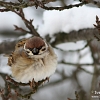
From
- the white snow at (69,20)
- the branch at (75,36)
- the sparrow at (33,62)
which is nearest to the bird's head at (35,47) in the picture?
the sparrow at (33,62)

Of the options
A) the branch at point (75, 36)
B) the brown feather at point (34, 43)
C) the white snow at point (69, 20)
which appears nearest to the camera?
the brown feather at point (34, 43)

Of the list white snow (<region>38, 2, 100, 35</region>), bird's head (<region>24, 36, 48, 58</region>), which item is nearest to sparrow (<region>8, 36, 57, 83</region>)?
bird's head (<region>24, 36, 48, 58</region>)

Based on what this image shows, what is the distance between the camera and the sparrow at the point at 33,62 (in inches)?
120

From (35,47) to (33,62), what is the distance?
0.69 ft

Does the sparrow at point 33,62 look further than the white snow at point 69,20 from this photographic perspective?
No

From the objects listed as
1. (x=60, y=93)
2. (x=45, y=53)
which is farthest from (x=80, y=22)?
(x=60, y=93)

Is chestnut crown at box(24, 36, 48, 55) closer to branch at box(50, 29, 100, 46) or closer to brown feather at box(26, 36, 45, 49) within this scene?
brown feather at box(26, 36, 45, 49)

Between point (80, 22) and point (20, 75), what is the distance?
3.84ft

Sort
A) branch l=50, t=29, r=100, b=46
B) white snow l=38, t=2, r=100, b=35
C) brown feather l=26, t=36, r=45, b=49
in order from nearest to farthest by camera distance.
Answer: brown feather l=26, t=36, r=45, b=49 → branch l=50, t=29, r=100, b=46 → white snow l=38, t=2, r=100, b=35

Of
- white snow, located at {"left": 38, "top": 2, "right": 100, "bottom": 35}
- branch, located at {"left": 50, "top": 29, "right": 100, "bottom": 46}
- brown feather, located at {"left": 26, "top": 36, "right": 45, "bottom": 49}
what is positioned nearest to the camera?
brown feather, located at {"left": 26, "top": 36, "right": 45, "bottom": 49}

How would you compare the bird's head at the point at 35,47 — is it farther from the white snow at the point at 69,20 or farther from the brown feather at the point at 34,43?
the white snow at the point at 69,20

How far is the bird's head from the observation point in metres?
3.02

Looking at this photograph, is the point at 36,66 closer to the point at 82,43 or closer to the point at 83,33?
the point at 83,33

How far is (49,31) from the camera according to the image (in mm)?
4238
